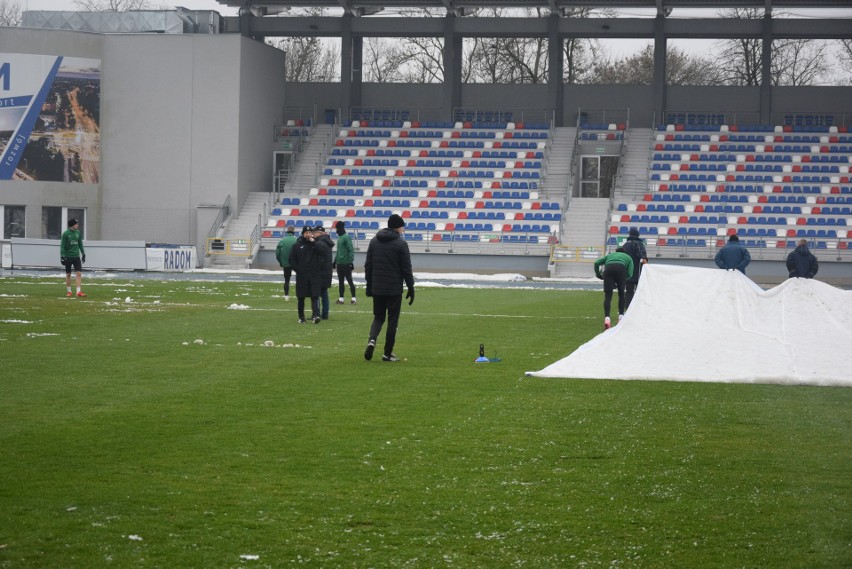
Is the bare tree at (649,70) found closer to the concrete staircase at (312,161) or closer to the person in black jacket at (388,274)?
the concrete staircase at (312,161)

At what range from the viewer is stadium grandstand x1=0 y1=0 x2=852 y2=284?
164 feet

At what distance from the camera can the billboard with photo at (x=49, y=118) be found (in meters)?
51.8

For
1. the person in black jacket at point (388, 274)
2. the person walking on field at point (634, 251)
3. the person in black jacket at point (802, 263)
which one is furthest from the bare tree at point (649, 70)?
the person in black jacket at point (388, 274)

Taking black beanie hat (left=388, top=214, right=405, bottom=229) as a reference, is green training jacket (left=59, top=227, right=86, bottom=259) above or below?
below

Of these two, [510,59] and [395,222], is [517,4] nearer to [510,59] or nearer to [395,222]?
[510,59]

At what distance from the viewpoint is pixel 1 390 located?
1186 centimetres

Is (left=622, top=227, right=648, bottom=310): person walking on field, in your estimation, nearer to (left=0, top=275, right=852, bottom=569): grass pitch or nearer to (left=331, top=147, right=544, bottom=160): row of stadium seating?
(left=0, top=275, right=852, bottom=569): grass pitch

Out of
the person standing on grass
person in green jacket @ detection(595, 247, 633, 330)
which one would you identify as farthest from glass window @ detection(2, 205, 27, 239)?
person in green jacket @ detection(595, 247, 633, 330)

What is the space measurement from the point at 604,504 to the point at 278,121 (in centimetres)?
5227

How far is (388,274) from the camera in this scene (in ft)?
50.4

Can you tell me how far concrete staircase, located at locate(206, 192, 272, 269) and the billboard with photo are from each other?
7.13 m

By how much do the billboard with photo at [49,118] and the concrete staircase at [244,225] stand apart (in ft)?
23.4

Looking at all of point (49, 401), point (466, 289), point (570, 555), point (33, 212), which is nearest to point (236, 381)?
point (49, 401)

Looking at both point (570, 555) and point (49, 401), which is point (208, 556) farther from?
point (49, 401)
